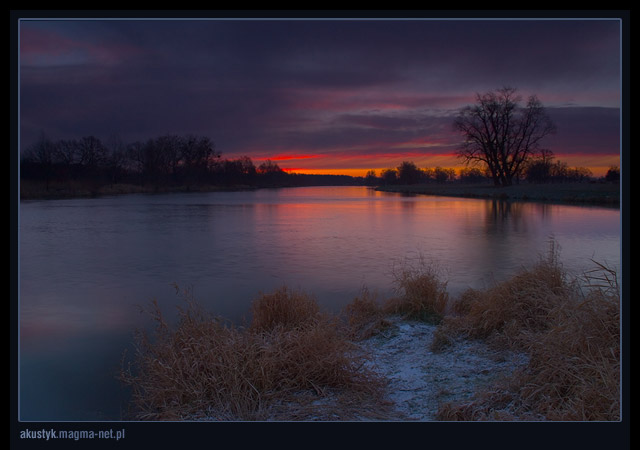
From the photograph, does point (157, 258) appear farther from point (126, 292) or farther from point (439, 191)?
point (439, 191)

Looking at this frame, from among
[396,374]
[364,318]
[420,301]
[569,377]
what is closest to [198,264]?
[364,318]

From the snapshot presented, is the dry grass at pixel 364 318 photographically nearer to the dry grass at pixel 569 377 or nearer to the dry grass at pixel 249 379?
the dry grass at pixel 249 379

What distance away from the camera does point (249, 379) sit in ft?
12.1

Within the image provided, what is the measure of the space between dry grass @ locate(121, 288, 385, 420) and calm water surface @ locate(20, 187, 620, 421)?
2.16 ft

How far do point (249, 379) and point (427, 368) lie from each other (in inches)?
70.2

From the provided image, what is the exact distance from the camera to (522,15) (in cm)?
311

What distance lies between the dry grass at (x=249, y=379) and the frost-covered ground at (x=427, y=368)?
0.27 m

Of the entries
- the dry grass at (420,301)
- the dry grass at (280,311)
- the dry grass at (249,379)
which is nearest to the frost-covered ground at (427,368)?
the dry grass at (249,379)

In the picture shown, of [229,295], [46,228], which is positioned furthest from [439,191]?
[229,295]

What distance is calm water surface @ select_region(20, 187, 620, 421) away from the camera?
5.01m

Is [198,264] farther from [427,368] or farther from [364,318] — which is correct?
[427,368]

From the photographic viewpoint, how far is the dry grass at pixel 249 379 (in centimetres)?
355

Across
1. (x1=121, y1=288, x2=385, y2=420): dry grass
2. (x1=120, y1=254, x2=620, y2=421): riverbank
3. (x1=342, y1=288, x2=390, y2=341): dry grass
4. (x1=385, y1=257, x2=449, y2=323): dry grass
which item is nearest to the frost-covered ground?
(x1=120, y1=254, x2=620, y2=421): riverbank

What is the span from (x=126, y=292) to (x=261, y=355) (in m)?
4.95
